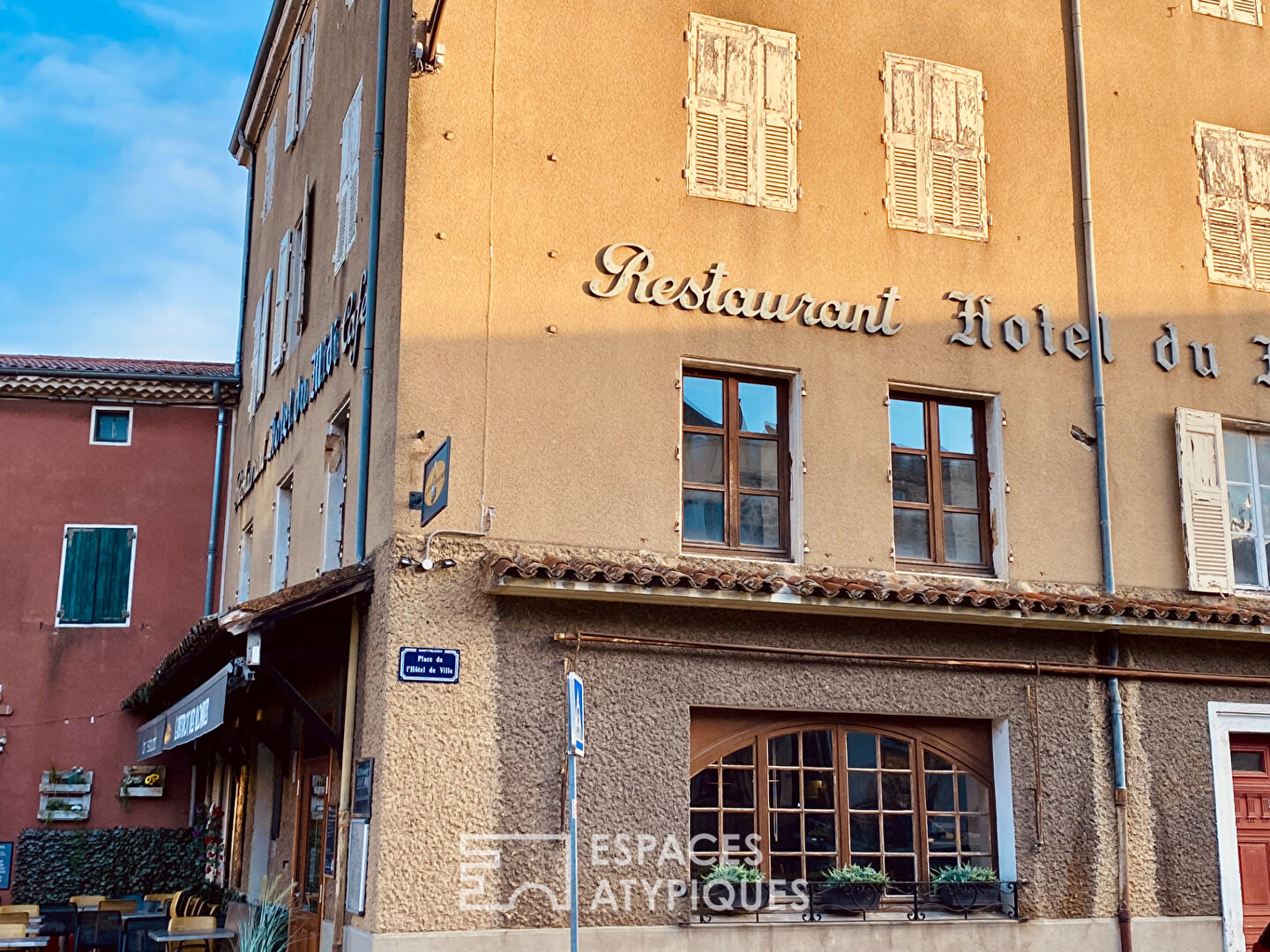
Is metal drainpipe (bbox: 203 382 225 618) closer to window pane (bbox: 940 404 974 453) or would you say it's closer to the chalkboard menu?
the chalkboard menu

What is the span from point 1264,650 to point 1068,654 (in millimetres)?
2043

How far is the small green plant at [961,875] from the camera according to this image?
10.7 m

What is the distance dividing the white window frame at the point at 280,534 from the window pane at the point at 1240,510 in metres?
8.94

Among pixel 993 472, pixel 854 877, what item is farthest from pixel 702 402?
pixel 854 877

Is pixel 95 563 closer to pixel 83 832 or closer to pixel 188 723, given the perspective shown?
pixel 83 832

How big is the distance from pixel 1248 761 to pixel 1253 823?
1.72ft

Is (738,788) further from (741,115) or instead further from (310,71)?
(310,71)

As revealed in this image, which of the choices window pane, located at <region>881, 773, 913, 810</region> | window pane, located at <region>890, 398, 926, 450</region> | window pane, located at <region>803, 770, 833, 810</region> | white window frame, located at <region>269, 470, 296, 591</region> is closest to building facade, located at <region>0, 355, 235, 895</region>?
white window frame, located at <region>269, 470, 296, 591</region>

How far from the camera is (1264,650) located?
12.0 metres

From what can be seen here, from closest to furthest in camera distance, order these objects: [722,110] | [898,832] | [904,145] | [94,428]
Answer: [898,832] < [722,110] < [904,145] < [94,428]

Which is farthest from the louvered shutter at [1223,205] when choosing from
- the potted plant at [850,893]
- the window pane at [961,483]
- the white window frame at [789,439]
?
the potted plant at [850,893]

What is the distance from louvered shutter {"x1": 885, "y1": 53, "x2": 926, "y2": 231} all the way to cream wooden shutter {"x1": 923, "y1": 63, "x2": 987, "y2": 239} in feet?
0.37

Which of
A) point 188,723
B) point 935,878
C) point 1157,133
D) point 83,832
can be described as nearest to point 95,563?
point 83,832

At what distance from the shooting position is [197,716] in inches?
430
